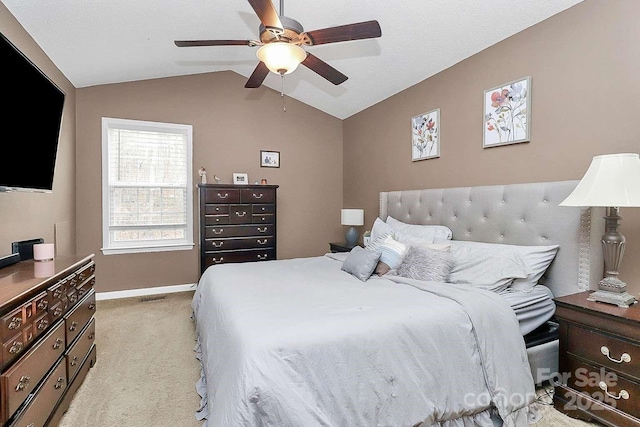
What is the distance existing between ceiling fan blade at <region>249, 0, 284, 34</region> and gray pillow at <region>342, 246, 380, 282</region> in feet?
5.69

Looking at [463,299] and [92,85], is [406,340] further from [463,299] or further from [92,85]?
[92,85]

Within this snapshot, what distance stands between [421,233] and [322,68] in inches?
71.3

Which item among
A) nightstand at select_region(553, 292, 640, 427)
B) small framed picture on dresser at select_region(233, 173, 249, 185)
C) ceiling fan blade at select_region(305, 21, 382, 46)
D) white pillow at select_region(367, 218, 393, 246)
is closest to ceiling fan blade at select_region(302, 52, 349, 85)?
ceiling fan blade at select_region(305, 21, 382, 46)

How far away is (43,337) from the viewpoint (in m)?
1.72

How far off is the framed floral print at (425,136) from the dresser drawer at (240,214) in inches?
87.0

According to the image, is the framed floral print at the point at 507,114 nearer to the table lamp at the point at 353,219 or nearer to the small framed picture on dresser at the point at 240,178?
the table lamp at the point at 353,219

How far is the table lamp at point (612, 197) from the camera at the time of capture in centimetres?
181

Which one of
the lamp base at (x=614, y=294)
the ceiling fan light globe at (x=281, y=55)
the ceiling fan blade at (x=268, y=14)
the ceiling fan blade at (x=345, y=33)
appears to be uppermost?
the ceiling fan blade at (x=345, y=33)

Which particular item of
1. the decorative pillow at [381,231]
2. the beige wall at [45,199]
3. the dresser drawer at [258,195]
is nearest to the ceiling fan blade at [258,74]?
the beige wall at [45,199]

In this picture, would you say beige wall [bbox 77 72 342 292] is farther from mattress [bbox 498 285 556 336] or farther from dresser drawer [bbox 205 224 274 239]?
mattress [bbox 498 285 556 336]

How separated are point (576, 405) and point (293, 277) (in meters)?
1.95

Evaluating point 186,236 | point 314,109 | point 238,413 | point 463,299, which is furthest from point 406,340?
point 314,109

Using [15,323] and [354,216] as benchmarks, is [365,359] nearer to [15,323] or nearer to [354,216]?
[15,323]

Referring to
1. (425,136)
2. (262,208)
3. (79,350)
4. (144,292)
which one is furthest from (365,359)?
(144,292)
